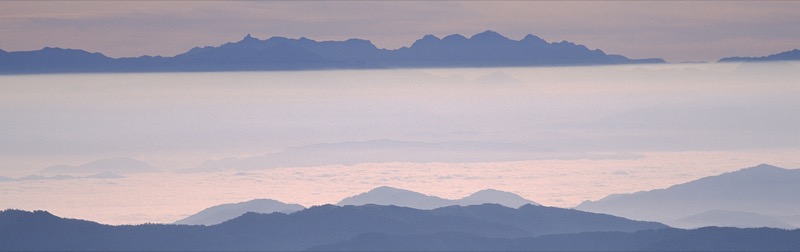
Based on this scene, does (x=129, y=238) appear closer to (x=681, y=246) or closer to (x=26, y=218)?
(x=26, y=218)

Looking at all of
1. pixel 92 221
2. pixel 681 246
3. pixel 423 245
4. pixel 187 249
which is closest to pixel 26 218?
pixel 92 221

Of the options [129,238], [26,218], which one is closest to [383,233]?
[129,238]

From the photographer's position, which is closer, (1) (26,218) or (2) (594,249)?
(2) (594,249)

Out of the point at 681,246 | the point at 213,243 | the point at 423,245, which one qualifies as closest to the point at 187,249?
the point at 213,243

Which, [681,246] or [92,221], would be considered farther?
[92,221]

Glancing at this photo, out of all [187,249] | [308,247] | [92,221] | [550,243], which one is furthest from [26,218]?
[550,243]
